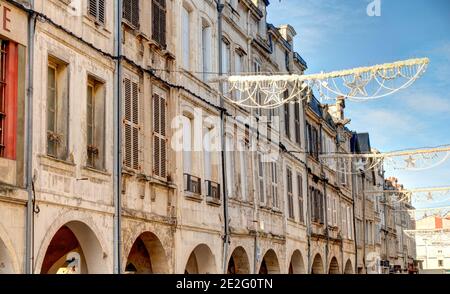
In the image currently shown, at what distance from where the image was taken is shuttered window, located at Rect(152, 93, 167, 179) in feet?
56.6

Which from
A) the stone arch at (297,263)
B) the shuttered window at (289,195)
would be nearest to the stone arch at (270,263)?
the shuttered window at (289,195)

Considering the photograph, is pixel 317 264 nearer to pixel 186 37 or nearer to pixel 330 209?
pixel 330 209

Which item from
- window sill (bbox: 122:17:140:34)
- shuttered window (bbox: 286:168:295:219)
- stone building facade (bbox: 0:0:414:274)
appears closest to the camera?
stone building facade (bbox: 0:0:414:274)

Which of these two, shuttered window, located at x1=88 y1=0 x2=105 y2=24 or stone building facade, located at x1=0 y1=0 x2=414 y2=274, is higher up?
shuttered window, located at x1=88 y1=0 x2=105 y2=24

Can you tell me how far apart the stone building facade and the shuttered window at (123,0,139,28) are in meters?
0.05

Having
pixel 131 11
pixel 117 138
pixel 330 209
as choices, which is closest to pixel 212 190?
pixel 117 138

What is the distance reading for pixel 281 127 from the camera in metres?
27.9

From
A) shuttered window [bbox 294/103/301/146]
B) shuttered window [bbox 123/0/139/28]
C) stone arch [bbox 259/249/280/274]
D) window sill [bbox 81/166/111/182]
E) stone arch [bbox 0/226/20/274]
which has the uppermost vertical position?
shuttered window [bbox 294/103/301/146]

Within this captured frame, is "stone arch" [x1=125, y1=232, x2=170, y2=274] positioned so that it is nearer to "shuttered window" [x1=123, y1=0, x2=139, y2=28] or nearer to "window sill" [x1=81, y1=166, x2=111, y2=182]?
"window sill" [x1=81, y1=166, x2=111, y2=182]

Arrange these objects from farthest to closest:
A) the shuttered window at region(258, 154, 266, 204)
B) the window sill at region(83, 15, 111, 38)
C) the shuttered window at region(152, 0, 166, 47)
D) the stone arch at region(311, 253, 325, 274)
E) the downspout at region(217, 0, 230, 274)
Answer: the stone arch at region(311, 253, 325, 274), the shuttered window at region(258, 154, 266, 204), the downspout at region(217, 0, 230, 274), the shuttered window at region(152, 0, 166, 47), the window sill at region(83, 15, 111, 38)

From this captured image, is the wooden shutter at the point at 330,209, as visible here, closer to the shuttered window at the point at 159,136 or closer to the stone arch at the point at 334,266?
the stone arch at the point at 334,266

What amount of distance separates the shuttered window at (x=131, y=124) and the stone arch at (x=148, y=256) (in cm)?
185

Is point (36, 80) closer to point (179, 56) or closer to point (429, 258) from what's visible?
point (179, 56)

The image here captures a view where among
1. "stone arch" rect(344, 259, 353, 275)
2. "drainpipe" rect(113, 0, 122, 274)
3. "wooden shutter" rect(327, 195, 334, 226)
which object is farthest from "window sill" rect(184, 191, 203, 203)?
"stone arch" rect(344, 259, 353, 275)
